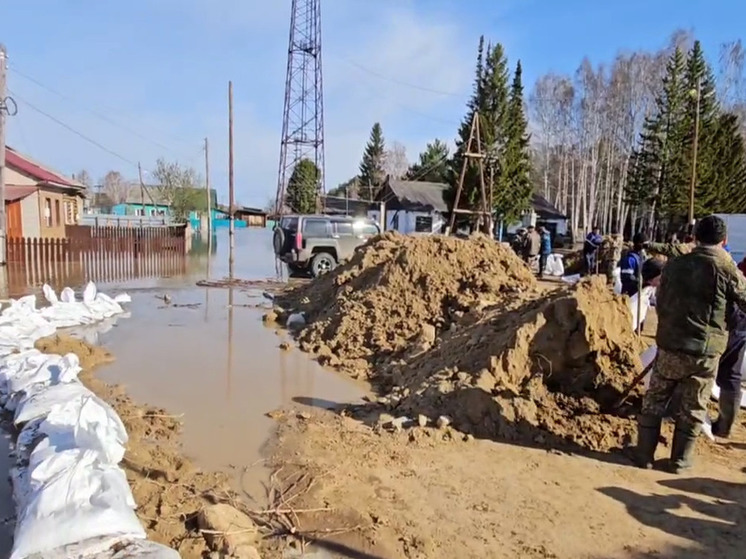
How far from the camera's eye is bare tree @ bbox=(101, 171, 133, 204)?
320 feet

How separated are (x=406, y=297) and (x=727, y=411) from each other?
16.3 feet

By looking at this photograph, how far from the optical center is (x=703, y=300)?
4.20 meters

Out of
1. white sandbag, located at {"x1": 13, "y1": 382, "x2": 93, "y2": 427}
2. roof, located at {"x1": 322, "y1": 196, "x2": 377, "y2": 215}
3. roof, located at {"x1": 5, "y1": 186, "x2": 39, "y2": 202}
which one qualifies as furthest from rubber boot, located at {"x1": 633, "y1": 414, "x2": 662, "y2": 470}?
roof, located at {"x1": 322, "y1": 196, "x2": 377, "y2": 215}

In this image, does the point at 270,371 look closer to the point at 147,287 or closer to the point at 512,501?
the point at 512,501

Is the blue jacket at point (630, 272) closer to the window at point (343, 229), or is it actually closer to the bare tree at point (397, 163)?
the window at point (343, 229)

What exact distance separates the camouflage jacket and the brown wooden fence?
13.9 m

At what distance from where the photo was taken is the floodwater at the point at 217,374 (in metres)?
5.11

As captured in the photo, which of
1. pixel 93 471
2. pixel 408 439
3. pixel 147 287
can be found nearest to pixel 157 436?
pixel 93 471

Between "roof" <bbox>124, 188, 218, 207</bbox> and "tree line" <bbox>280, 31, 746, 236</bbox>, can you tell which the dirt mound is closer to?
"tree line" <bbox>280, 31, 746, 236</bbox>

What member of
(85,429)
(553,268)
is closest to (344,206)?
(553,268)

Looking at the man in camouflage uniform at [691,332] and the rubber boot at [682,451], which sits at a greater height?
the man in camouflage uniform at [691,332]

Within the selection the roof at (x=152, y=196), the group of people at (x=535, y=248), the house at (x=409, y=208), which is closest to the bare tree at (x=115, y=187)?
the roof at (x=152, y=196)

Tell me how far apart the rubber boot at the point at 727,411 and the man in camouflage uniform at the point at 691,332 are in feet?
3.29

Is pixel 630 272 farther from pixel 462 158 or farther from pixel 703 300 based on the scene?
pixel 462 158
